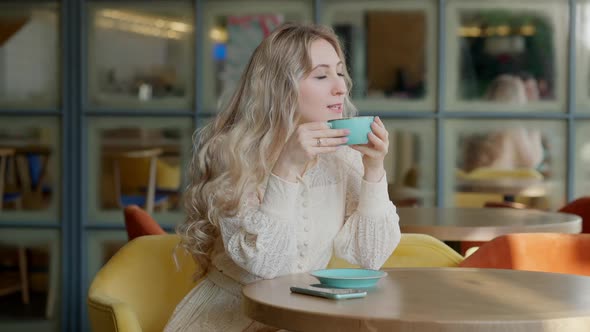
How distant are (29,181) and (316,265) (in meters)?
3.24

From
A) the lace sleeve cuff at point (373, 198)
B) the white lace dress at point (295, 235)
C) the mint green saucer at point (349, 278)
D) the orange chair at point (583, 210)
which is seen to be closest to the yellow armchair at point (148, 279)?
the white lace dress at point (295, 235)

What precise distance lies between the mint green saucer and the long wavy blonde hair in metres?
0.40

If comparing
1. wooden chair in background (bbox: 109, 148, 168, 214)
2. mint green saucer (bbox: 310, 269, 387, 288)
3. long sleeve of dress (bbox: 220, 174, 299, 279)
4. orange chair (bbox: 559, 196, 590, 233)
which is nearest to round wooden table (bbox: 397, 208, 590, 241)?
orange chair (bbox: 559, 196, 590, 233)

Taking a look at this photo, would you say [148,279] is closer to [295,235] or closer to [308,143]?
[295,235]

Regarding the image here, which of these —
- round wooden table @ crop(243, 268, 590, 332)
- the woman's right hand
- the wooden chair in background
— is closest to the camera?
round wooden table @ crop(243, 268, 590, 332)

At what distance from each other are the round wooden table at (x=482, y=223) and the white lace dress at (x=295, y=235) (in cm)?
108

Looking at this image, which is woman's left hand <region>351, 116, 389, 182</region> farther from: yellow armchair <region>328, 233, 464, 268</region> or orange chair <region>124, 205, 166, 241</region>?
orange chair <region>124, 205, 166, 241</region>

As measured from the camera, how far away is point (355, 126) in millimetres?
2062

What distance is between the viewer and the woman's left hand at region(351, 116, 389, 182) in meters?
2.10

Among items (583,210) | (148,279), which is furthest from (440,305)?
(583,210)

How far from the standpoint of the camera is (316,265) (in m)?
2.30

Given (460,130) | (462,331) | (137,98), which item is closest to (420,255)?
(462,331)

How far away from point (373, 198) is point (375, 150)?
0.15m

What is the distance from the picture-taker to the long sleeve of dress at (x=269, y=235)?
212 cm
